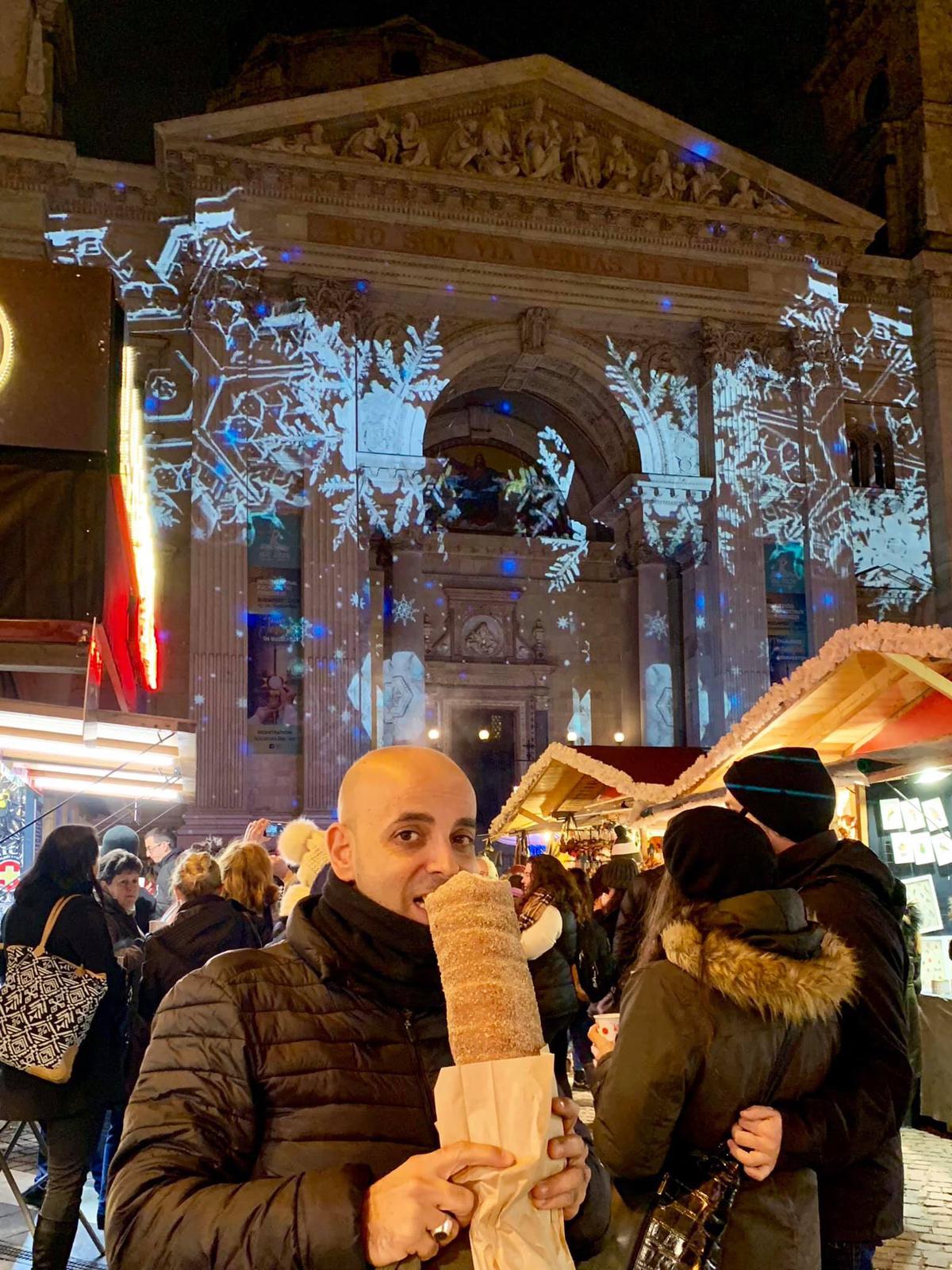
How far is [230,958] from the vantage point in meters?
1.81

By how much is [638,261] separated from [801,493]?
232 inches

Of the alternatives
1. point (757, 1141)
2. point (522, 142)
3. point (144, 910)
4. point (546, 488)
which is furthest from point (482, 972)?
point (546, 488)

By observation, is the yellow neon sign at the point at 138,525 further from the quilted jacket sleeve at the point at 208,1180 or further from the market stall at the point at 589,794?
the quilted jacket sleeve at the point at 208,1180

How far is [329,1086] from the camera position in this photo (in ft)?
5.57

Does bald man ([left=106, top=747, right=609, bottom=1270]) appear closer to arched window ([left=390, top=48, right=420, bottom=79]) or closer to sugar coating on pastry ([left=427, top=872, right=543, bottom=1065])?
sugar coating on pastry ([left=427, top=872, right=543, bottom=1065])

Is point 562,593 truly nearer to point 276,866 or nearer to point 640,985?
point 276,866

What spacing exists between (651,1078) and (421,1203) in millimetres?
944

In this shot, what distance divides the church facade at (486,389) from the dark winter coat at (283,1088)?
1688 centimetres

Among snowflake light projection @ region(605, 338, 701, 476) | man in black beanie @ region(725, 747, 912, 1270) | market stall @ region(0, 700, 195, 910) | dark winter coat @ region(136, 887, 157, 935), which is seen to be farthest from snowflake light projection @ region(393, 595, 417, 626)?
man in black beanie @ region(725, 747, 912, 1270)

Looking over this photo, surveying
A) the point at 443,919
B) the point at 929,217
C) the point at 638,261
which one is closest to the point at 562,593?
the point at 638,261

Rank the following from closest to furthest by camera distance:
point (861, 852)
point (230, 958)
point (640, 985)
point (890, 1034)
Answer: point (230, 958) → point (640, 985) → point (890, 1034) → point (861, 852)

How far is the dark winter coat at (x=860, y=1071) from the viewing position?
7.88 feet

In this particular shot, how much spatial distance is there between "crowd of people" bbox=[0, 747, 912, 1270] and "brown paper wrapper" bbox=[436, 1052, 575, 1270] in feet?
0.07

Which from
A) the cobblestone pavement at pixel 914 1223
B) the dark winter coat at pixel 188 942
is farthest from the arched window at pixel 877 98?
the dark winter coat at pixel 188 942
